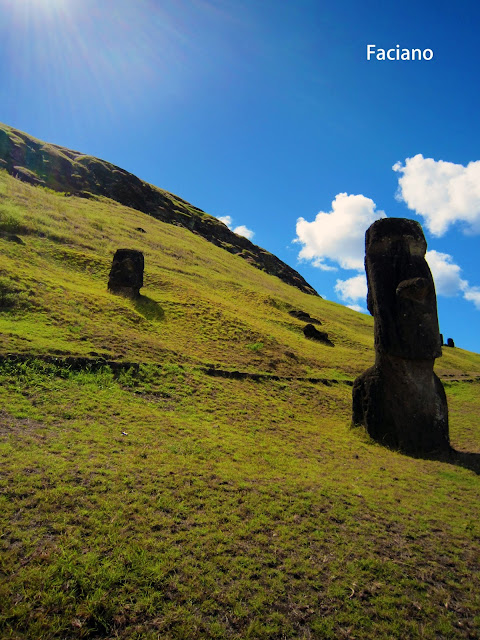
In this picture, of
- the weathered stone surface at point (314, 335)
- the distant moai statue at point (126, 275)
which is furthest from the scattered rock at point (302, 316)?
the distant moai statue at point (126, 275)

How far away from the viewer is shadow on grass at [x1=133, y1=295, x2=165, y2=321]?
954 inches

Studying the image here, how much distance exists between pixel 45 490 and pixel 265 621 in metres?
4.16

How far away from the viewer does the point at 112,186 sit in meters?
91.9

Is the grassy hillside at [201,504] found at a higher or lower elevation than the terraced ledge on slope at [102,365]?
lower

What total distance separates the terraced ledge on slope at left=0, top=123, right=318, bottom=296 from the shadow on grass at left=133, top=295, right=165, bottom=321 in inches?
2200

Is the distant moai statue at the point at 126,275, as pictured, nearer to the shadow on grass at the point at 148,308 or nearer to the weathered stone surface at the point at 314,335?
the shadow on grass at the point at 148,308

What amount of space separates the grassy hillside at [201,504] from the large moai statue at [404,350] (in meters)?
0.98

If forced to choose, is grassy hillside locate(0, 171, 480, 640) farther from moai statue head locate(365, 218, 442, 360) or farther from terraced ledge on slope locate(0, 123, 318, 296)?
terraced ledge on slope locate(0, 123, 318, 296)

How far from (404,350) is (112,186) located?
9289cm

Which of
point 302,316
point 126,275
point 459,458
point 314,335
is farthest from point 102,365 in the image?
point 302,316

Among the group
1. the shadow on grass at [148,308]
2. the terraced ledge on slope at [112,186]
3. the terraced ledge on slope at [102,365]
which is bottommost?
the terraced ledge on slope at [102,365]

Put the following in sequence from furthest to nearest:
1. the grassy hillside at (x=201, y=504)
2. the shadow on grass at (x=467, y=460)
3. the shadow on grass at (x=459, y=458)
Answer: the shadow on grass at (x=459, y=458) → the shadow on grass at (x=467, y=460) → the grassy hillside at (x=201, y=504)

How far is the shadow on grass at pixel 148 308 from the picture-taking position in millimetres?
24222

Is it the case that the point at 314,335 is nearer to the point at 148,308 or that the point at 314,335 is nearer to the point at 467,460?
the point at 148,308
